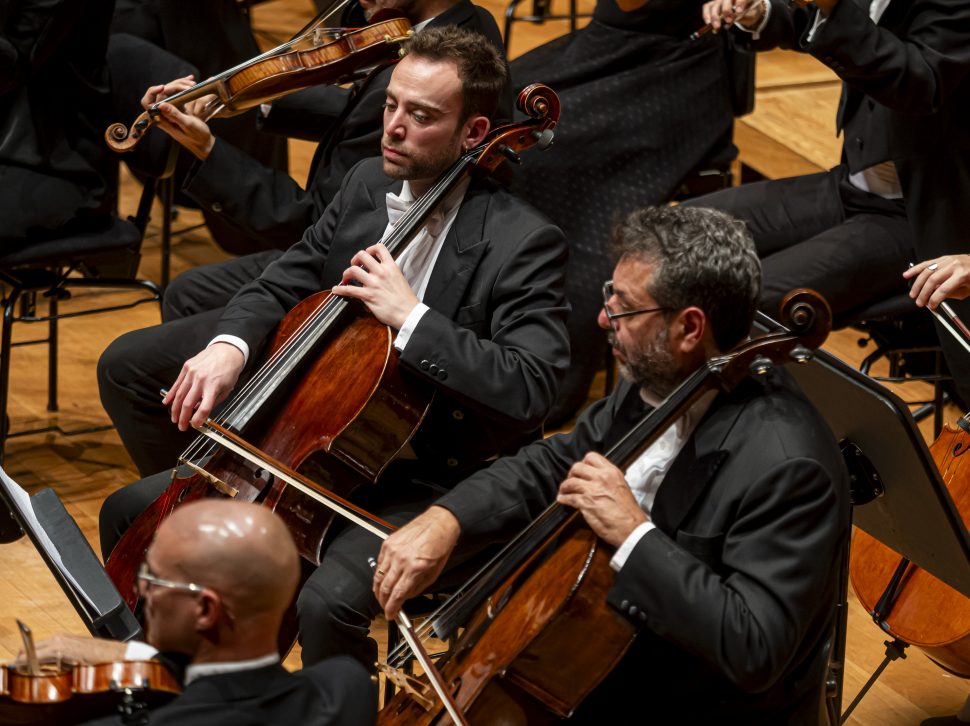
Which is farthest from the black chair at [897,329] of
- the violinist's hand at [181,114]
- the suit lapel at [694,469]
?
the violinist's hand at [181,114]

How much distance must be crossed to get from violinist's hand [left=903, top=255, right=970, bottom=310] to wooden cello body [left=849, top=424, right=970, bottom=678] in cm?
26

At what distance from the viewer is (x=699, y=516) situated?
2.03m

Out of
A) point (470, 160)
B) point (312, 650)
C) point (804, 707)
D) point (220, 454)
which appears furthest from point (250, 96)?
point (804, 707)

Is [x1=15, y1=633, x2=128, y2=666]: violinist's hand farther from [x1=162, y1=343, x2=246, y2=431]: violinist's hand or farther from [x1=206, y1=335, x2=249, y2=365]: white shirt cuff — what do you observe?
[x1=206, y1=335, x2=249, y2=365]: white shirt cuff

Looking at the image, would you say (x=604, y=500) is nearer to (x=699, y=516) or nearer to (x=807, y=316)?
(x=699, y=516)

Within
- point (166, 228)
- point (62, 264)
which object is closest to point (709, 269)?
point (62, 264)

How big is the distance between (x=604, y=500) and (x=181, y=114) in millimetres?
1621

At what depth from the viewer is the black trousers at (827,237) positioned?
3.31m

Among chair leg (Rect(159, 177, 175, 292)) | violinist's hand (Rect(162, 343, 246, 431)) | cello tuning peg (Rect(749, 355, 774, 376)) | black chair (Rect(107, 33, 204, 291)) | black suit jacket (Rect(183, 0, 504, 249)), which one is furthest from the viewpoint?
chair leg (Rect(159, 177, 175, 292))

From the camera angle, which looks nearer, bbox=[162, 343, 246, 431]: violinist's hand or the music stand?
the music stand

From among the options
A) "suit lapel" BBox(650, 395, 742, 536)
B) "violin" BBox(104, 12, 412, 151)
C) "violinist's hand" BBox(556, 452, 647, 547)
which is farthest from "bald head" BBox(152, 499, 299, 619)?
"violin" BBox(104, 12, 412, 151)

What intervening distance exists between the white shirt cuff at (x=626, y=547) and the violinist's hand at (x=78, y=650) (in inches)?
26.0

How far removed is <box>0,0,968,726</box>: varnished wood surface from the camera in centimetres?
295

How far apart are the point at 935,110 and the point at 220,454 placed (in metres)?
1.84
